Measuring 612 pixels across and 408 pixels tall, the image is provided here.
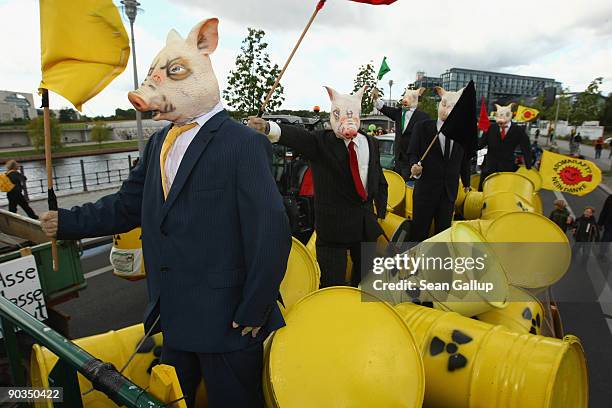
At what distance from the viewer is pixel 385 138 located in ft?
32.9

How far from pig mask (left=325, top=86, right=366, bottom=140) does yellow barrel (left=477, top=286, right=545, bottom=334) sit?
1740mm

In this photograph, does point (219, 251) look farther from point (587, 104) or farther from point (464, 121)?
point (587, 104)

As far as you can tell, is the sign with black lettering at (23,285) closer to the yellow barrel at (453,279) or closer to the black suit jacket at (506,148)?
Result: the yellow barrel at (453,279)

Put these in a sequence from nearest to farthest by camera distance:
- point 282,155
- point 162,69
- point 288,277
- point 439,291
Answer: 1. point 162,69
2. point 288,277
3. point 439,291
4. point 282,155

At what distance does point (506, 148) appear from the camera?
6.91m

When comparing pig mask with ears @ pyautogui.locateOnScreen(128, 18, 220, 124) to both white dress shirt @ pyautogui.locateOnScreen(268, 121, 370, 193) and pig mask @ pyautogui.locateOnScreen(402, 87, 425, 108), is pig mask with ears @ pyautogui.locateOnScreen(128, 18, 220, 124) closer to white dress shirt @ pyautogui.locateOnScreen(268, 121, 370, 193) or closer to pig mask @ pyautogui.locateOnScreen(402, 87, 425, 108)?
white dress shirt @ pyautogui.locateOnScreen(268, 121, 370, 193)

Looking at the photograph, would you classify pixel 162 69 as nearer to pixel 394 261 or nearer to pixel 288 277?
pixel 288 277

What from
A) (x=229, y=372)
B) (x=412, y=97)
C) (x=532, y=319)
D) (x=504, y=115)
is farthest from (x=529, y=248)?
(x=504, y=115)

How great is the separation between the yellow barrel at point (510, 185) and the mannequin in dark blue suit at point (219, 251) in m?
4.91

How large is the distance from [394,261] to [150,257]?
6.51ft

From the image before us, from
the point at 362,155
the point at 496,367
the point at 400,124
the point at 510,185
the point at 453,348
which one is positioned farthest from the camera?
the point at 400,124

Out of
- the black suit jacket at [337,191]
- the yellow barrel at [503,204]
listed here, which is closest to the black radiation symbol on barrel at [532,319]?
the black suit jacket at [337,191]

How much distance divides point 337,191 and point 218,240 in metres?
1.88

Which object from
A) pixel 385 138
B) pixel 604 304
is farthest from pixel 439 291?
pixel 385 138
